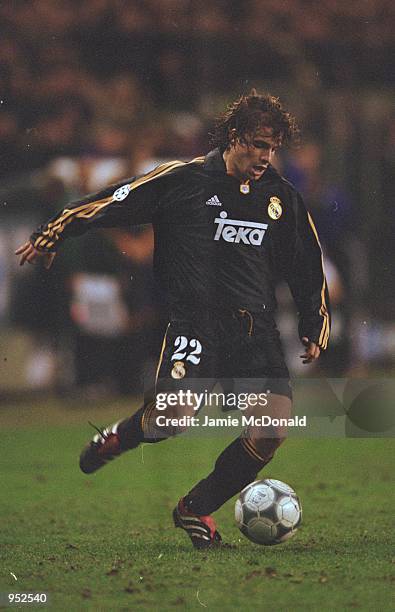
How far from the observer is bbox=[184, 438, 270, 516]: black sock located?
5.54 metres

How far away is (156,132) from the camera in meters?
5.65

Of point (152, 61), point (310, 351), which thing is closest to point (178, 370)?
point (310, 351)

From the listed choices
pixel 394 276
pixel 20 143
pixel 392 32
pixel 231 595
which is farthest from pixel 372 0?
pixel 231 595

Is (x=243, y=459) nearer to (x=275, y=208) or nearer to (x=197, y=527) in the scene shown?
(x=197, y=527)

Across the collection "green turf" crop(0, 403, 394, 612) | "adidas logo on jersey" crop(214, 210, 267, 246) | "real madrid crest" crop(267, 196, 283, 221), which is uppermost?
"real madrid crest" crop(267, 196, 283, 221)

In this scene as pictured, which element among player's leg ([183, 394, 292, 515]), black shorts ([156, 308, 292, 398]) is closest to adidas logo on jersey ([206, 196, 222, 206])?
black shorts ([156, 308, 292, 398])

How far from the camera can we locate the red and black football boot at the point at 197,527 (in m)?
5.57

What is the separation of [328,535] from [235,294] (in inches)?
45.7

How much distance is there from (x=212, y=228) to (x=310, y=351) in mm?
700

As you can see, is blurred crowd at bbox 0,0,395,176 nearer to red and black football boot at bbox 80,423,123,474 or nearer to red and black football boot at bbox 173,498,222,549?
red and black football boot at bbox 80,423,123,474

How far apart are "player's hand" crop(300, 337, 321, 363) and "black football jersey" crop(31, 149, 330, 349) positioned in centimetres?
15

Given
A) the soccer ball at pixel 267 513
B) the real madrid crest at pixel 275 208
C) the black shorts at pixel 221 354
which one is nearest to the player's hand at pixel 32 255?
the black shorts at pixel 221 354

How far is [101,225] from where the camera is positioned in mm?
5648

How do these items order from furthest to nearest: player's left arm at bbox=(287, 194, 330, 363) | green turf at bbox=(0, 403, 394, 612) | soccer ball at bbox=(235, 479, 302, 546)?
player's left arm at bbox=(287, 194, 330, 363) → soccer ball at bbox=(235, 479, 302, 546) → green turf at bbox=(0, 403, 394, 612)
